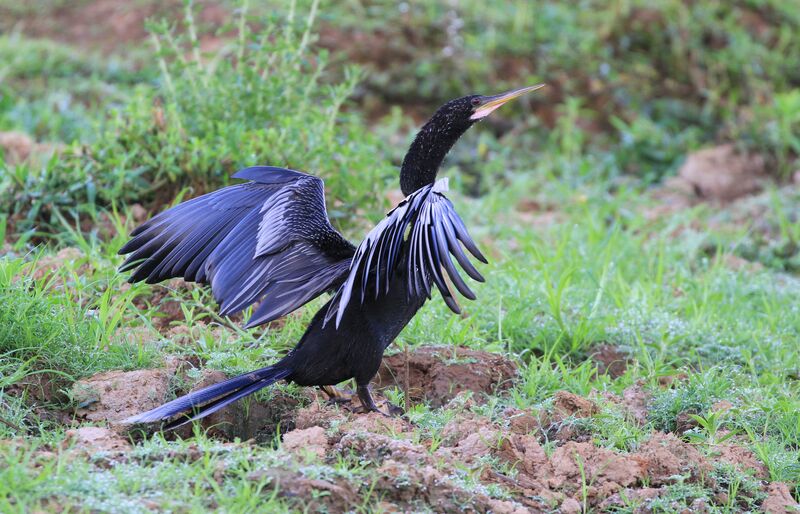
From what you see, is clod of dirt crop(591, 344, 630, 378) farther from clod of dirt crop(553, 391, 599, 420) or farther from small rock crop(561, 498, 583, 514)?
small rock crop(561, 498, 583, 514)

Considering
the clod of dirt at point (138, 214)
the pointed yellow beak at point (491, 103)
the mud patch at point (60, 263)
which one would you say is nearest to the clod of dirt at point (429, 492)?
the pointed yellow beak at point (491, 103)

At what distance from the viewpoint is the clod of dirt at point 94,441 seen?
3445mm

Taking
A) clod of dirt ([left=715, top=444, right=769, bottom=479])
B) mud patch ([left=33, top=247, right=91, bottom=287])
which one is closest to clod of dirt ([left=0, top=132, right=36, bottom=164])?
mud patch ([left=33, top=247, right=91, bottom=287])

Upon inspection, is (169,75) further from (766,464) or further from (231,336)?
(766,464)

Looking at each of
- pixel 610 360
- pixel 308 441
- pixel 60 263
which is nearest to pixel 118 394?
pixel 308 441

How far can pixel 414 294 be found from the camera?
3.97 meters

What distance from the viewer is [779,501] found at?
3.71 meters

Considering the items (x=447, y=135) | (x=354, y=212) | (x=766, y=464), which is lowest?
(x=766, y=464)

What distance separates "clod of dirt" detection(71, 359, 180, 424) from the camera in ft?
13.0

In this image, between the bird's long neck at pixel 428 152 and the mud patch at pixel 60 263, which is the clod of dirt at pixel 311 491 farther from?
the mud patch at pixel 60 263

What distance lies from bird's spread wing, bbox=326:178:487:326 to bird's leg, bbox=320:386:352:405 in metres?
0.69

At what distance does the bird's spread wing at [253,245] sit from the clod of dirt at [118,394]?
390 millimetres

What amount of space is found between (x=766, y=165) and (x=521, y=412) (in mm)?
4905

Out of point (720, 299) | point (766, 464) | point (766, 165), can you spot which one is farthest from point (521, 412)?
point (766, 165)
